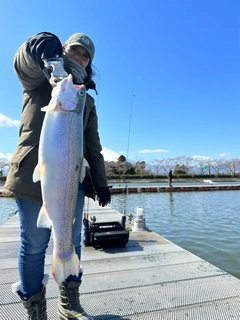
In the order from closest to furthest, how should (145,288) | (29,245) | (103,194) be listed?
(29,245) → (103,194) → (145,288)

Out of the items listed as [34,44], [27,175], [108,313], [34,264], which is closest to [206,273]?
[108,313]

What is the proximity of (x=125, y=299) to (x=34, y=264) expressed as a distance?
1.23 m

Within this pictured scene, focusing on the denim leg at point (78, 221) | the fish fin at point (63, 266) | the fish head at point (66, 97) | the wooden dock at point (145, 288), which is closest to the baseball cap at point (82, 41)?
the fish head at point (66, 97)

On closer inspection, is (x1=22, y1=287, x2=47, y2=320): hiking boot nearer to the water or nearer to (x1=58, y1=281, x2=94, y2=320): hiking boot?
(x1=58, y1=281, x2=94, y2=320): hiking boot

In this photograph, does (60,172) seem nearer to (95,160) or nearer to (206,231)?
(95,160)

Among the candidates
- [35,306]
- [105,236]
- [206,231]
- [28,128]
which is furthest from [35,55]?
[206,231]

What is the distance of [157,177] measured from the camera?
4534 centimetres

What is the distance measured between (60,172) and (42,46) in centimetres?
78

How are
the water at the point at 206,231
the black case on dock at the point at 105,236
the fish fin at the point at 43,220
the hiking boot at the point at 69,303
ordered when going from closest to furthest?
the fish fin at the point at 43,220
the hiking boot at the point at 69,303
the black case on dock at the point at 105,236
the water at the point at 206,231

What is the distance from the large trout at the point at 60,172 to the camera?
162 centimetres

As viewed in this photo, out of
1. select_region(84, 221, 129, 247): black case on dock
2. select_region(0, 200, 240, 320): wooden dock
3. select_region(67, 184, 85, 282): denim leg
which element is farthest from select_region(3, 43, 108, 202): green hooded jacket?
select_region(84, 221, 129, 247): black case on dock

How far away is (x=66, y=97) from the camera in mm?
1639

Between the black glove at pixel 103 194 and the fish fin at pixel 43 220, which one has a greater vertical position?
the black glove at pixel 103 194

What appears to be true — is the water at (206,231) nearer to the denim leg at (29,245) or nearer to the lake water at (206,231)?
the lake water at (206,231)
